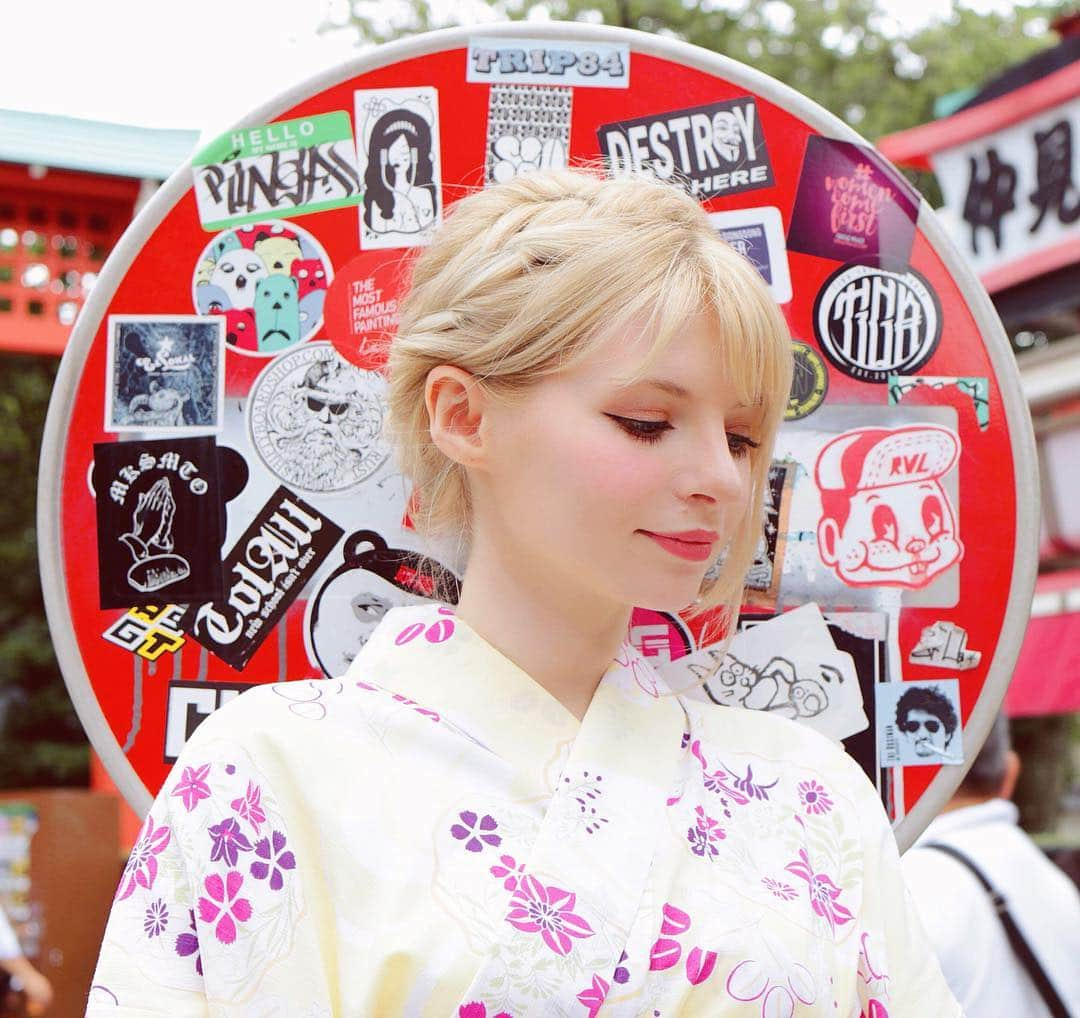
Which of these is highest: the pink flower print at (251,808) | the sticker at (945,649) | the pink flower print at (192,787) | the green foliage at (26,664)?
the sticker at (945,649)

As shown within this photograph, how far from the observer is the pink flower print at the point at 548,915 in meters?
1.20

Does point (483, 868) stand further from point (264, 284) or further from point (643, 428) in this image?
point (264, 284)

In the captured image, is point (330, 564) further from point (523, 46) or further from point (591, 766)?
point (523, 46)

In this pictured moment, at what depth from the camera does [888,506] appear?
163cm

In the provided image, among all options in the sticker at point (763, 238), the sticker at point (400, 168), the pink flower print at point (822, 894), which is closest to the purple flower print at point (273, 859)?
the pink flower print at point (822, 894)

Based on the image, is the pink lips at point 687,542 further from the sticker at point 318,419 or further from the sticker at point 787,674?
the sticker at point 318,419

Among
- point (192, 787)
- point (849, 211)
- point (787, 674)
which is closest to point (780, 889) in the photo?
point (787, 674)

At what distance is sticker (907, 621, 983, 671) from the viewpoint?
1603 mm

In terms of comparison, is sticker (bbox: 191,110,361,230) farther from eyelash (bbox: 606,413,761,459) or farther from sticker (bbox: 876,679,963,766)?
sticker (bbox: 876,679,963,766)

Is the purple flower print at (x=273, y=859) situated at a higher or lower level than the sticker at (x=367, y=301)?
lower

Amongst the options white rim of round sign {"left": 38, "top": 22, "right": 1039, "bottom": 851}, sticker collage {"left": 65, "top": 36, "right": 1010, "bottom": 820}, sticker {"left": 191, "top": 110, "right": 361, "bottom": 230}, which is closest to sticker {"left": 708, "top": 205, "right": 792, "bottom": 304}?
sticker collage {"left": 65, "top": 36, "right": 1010, "bottom": 820}

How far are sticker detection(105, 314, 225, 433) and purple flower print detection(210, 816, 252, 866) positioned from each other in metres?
0.54

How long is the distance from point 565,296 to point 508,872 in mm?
540

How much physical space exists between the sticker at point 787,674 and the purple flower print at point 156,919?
0.67 meters
